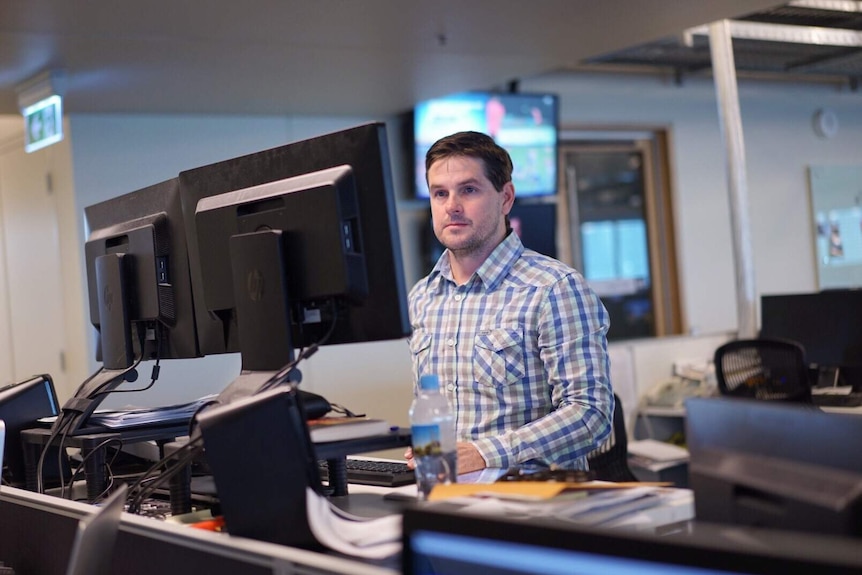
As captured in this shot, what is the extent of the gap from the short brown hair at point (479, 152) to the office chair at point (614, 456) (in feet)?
5.11

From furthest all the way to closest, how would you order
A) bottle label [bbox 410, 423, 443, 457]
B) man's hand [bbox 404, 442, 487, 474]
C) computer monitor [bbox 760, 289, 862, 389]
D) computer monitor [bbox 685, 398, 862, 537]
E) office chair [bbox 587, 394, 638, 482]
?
computer monitor [bbox 760, 289, 862, 389] → office chair [bbox 587, 394, 638, 482] → man's hand [bbox 404, 442, 487, 474] → bottle label [bbox 410, 423, 443, 457] → computer monitor [bbox 685, 398, 862, 537]

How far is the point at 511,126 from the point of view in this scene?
605cm

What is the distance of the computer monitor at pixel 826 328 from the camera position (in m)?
4.90

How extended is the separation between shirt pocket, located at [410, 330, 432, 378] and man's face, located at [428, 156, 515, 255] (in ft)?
0.74

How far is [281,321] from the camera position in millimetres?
1599

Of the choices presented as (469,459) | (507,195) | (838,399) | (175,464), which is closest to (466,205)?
(507,195)

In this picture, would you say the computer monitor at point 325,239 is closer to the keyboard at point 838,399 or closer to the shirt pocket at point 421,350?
the shirt pocket at point 421,350

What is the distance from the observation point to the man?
2031 mm

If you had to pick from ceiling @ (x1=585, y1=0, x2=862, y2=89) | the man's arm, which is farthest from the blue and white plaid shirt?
ceiling @ (x1=585, y1=0, x2=862, y2=89)

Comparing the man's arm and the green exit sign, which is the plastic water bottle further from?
the green exit sign

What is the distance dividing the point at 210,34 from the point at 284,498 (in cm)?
273

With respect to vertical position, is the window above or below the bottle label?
above

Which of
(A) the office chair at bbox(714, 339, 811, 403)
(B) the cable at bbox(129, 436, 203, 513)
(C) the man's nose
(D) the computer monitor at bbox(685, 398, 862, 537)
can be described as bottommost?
(A) the office chair at bbox(714, 339, 811, 403)

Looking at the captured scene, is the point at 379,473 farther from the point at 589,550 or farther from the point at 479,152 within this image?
the point at 589,550
